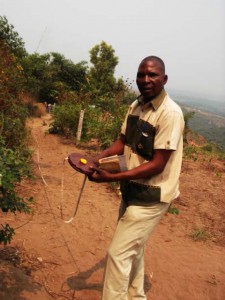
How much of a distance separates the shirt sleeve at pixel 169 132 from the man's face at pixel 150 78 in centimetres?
21

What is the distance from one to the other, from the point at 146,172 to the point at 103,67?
24109 mm

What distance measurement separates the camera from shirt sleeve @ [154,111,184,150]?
2.17 metres

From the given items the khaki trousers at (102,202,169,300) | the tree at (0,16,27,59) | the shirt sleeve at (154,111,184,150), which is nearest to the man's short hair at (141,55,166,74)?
the shirt sleeve at (154,111,184,150)

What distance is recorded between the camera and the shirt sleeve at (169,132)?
2170 mm

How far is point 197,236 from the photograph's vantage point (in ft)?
16.0

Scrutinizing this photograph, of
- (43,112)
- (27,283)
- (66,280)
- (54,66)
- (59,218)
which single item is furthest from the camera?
(54,66)

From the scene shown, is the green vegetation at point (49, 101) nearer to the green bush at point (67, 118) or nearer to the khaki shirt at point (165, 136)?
the green bush at point (67, 118)

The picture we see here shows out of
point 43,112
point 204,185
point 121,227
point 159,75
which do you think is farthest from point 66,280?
point 43,112

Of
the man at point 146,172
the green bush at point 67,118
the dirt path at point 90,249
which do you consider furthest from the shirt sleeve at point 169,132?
the green bush at point 67,118

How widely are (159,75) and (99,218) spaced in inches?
126

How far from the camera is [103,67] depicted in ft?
83.7

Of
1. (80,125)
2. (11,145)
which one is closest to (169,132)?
(11,145)

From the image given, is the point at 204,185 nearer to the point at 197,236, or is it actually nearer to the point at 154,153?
the point at 197,236

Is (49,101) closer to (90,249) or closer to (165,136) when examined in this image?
(90,249)
